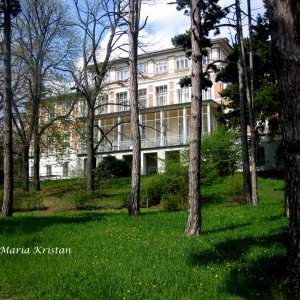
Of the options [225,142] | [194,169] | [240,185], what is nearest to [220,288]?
[194,169]

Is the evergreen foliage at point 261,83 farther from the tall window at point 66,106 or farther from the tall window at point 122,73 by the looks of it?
the tall window at point 122,73

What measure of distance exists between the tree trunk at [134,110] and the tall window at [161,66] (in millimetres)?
35544

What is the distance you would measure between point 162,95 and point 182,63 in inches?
181

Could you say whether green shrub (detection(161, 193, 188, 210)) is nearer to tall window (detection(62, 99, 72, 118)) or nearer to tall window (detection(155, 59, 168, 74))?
tall window (detection(62, 99, 72, 118))

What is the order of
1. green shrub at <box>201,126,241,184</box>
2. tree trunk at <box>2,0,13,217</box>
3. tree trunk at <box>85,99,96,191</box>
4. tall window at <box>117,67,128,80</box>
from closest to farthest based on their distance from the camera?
tree trunk at <box>2,0,13,217</box> → tree trunk at <box>85,99,96,191</box> → green shrub at <box>201,126,241,184</box> → tall window at <box>117,67,128,80</box>

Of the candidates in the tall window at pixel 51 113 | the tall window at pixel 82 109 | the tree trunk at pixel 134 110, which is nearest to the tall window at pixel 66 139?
the tall window at pixel 51 113

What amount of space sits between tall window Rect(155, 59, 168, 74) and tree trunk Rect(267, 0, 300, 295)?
4772 centimetres

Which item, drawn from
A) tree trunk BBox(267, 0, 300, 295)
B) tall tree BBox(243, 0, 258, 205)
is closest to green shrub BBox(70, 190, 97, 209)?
tall tree BBox(243, 0, 258, 205)

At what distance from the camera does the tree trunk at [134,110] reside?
15133 millimetres

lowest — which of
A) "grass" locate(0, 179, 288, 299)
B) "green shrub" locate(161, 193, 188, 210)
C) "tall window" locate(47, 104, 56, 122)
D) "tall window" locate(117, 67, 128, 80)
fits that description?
"grass" locate(0, 179, 288, 299)

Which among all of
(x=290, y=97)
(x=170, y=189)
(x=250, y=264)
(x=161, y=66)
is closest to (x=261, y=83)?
(x=170, y=189)

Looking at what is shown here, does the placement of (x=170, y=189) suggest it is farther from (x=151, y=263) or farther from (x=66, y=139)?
(x=66, y=139)

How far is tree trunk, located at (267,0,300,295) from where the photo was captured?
5168mm

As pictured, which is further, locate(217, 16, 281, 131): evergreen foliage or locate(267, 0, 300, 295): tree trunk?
locate(217, 16, 281, 131): evergreen foliage
